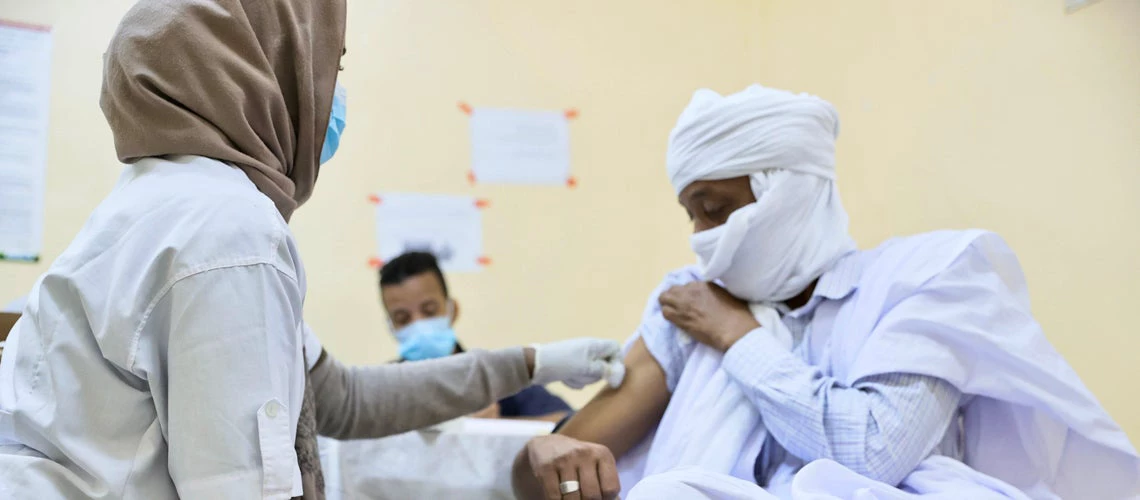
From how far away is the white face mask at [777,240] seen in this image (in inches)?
68.2

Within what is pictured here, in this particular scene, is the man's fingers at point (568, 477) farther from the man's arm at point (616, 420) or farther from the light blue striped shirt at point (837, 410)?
the light blue striped shirt at point (837, 410)

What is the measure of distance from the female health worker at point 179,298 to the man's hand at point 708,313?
2.57ft

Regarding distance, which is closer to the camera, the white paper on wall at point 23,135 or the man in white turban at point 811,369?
the man in white turban at point 811,369

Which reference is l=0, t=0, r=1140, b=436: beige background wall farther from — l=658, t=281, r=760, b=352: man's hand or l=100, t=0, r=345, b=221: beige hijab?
l=100, t=0, r=345, b=221: beige hijab

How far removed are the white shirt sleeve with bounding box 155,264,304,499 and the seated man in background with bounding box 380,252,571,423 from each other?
166 cm

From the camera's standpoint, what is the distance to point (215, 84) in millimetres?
1148

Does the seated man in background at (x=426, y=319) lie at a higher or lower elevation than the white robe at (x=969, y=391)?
lower

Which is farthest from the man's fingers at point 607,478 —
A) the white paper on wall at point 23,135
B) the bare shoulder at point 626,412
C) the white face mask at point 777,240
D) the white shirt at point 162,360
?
the white paper on wall at point 23,135

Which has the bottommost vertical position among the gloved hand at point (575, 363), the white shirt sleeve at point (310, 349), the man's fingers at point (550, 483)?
the man's fingers at point (550, 483)

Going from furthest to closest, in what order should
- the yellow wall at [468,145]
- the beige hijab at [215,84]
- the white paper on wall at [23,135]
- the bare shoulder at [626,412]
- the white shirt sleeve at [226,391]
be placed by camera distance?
the yellow wall at [468,145], the white paper on wall at [23,135], the bare shoulder at [626,412], the beige hijab at [215,84], the white shirt sleeve at [226,391]

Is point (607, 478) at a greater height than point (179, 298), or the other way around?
point (179, 298)

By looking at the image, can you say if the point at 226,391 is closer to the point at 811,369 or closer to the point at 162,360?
the point at 162,360

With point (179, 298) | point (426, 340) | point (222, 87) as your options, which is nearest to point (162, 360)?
point (179, 298)

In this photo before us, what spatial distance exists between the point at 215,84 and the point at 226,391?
40cm
